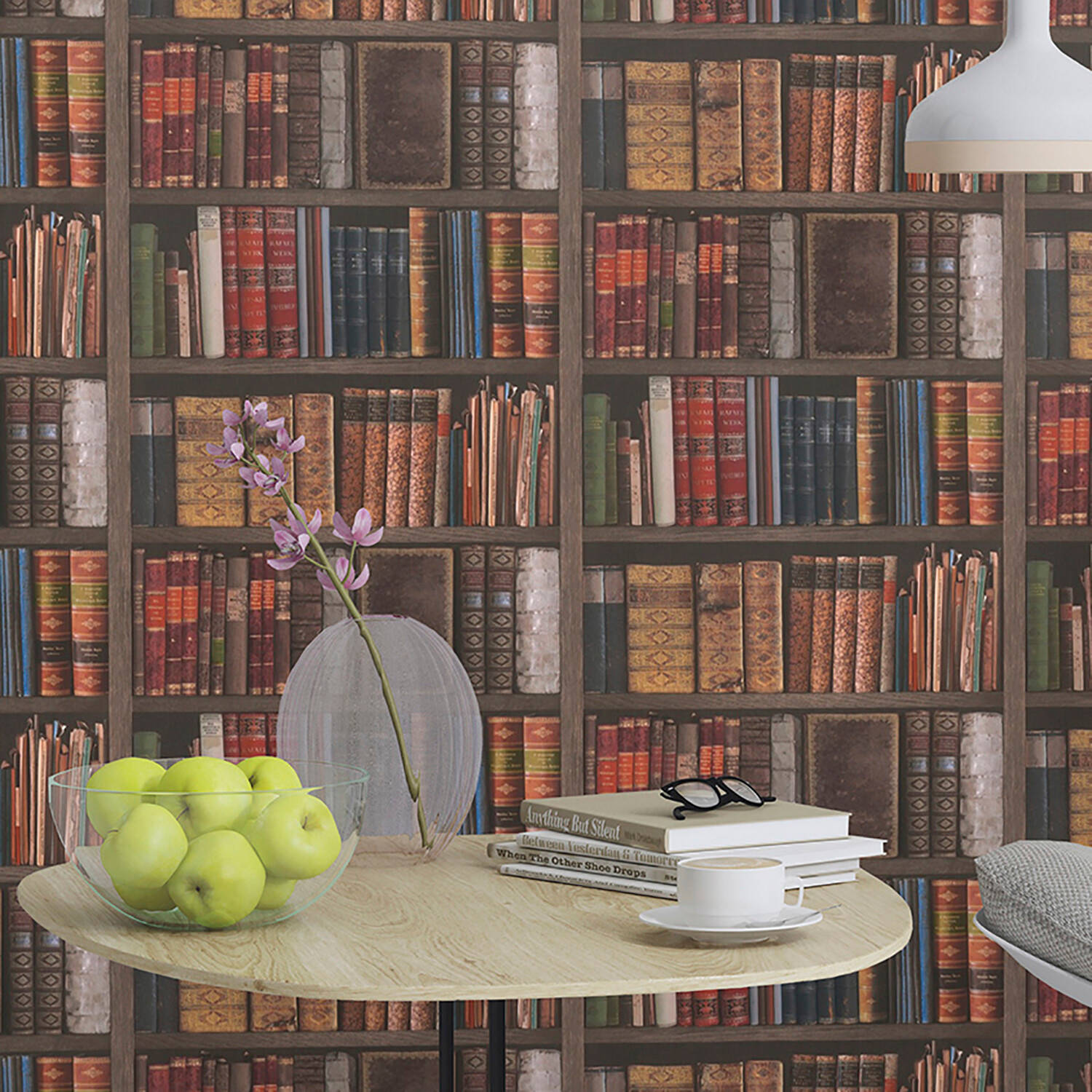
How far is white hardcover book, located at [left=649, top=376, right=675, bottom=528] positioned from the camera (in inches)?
115

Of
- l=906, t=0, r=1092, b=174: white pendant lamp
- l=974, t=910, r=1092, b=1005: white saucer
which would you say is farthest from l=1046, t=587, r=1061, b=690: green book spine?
l=974, t=910, r=1092, b=1005: white saucer

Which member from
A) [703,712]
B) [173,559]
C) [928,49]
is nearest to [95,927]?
[173,559]

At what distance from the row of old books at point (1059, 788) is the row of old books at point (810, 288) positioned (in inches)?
28.6

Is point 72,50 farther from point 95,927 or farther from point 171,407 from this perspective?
point 95,927

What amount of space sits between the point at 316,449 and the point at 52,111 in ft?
2.49

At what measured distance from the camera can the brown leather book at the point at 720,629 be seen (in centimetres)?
294

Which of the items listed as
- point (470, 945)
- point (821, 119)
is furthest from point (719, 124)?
point (470, 945)

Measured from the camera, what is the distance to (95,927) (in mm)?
1434

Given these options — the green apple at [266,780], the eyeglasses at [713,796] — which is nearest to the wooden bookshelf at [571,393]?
the eyeglasses at [713,796]

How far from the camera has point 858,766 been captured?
116 inches

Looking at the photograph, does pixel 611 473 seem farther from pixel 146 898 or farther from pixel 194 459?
pixel 146 898

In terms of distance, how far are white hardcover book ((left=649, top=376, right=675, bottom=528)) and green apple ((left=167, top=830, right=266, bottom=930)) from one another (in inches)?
64.4

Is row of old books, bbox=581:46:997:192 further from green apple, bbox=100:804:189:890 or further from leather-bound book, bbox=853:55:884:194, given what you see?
green apple, bbox=100:804:189:890

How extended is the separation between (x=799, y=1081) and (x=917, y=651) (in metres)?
0.82
